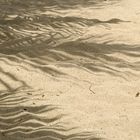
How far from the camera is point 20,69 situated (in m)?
Answer: 4.54

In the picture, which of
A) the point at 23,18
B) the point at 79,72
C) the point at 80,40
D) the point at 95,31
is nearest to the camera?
the point at 79,72

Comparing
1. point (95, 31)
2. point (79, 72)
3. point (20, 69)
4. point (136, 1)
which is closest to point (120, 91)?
point (79, 72)

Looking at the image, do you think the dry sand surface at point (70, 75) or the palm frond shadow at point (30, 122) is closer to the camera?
the palm frond shadow at point (30, 122)

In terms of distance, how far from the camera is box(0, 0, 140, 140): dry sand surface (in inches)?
133

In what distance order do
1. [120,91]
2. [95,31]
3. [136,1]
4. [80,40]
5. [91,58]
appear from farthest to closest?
1. [136,1]
2. [95,31]
3. [80,40]
4. [91,58]
5. [120,91]

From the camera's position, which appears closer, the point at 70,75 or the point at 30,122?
the point at 30,122

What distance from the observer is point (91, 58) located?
477cm

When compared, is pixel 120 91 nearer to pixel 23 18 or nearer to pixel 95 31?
pixel 95 31

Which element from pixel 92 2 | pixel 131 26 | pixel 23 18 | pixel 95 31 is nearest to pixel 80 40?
pixel 95 31

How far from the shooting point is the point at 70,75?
4359 mm

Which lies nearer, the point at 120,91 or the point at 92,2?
the point at 120,91

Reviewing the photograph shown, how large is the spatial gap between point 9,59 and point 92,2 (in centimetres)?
294

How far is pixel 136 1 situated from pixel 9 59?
3144mm

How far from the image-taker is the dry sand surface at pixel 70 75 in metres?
3.39
